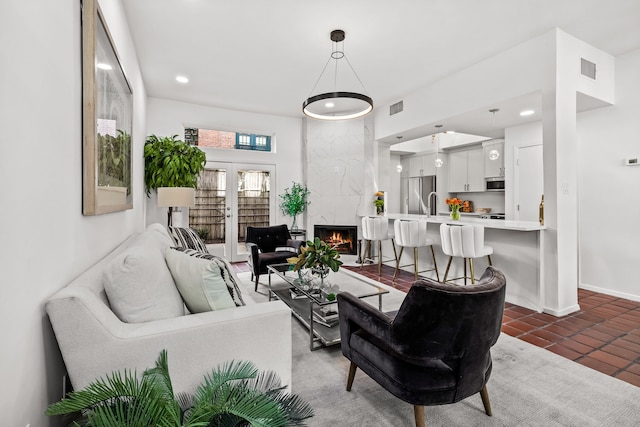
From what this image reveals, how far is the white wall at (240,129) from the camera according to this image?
5.63 m

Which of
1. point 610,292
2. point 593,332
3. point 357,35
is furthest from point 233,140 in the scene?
point 610,292

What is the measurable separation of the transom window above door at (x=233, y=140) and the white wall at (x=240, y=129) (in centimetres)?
20

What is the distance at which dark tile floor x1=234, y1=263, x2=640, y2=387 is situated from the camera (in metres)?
2.40

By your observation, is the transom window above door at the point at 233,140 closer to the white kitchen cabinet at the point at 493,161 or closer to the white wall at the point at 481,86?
the white wall at the point at 481,86

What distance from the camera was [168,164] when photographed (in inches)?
188

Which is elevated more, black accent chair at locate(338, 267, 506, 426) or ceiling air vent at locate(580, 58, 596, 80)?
ceiling air vent at locate(580, 58, 596, 80)

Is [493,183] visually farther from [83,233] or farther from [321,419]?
[83,233]

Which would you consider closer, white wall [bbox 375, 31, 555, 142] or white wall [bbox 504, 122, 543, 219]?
white wall [bbox 375, 31, 555, 142]

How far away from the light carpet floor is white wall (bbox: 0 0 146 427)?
1299 mm

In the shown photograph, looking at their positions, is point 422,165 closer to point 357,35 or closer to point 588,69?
point 588,69

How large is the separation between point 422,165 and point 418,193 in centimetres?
71

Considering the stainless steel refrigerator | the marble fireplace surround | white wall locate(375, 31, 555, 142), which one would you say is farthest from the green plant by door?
the stainless steel refrigerator

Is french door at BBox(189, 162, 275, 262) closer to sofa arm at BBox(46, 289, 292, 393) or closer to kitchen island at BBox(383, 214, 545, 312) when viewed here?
kitchen island at BBox(383, 214, 545, 312)

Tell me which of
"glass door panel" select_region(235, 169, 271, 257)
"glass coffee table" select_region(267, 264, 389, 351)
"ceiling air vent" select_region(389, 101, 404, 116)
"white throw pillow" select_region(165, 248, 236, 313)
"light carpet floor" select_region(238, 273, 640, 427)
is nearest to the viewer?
"white throw pillow" select_region(165, 248, 236, 313)
